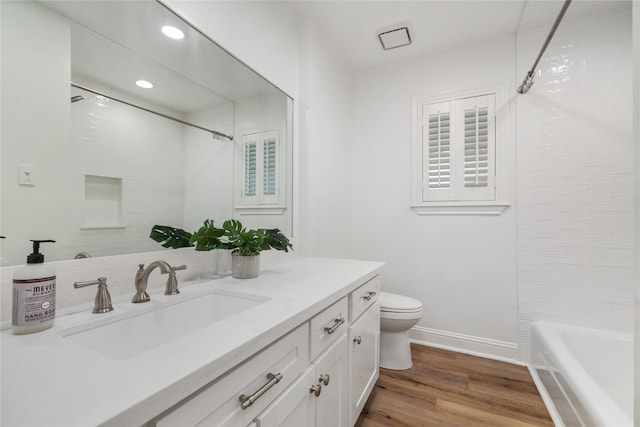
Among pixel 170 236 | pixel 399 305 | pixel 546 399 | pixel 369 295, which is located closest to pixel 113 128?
pixel 170 236

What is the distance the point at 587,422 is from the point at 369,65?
2.75 m

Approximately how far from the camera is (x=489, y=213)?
222 cm

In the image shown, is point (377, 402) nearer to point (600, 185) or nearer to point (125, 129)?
point (125, 129)

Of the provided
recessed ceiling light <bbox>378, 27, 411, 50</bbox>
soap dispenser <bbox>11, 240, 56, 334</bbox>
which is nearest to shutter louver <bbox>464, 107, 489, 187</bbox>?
recessed ceiling light <bbox>378, 27, 411, 50</bbox>

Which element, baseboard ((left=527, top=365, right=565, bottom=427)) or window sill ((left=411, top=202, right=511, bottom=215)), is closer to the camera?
baseboard ((left=527, top=365, right=565, bottom=427))

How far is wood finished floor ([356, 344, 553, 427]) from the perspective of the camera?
5.05 feet

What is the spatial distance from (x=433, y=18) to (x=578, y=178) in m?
1.49

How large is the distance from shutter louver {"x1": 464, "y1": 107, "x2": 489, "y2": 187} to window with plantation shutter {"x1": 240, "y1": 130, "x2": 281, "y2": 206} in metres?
1.51

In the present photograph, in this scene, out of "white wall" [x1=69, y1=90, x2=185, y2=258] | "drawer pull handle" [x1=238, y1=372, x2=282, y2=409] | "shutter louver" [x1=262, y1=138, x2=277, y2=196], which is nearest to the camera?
"drawer pull handle" [x1=238, y1=372, x2=282, y2=409]

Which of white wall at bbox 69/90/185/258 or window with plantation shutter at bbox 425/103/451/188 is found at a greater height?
window with plantation shutter at bbox 425/103/451/188

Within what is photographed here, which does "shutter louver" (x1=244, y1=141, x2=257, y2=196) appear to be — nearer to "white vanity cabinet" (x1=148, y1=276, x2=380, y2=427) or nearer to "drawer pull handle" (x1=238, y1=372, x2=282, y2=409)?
"white vanity cabinet" (x1=148, y1=276, x2=380, y2=427)

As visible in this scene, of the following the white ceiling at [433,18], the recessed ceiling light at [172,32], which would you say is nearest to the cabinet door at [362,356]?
the recessed ceiling light at [172,32]

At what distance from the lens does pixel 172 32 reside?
3.92 feet

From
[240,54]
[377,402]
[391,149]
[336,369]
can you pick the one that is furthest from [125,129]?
[391,149]
